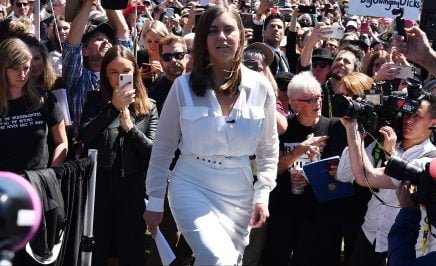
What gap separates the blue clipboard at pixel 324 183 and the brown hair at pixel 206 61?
1402 mm

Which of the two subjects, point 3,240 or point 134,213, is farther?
point 134,213

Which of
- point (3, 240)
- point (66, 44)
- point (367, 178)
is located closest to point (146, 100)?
point (66, 44)

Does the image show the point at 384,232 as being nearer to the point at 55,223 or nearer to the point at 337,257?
the point at 337,257

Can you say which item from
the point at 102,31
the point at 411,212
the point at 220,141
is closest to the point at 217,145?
the point at 220,141

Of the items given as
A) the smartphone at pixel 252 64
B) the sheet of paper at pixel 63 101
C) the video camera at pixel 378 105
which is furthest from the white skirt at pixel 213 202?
the smartphone at pixel 252 64

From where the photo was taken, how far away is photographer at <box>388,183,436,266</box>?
3.21m

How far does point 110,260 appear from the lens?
554 cm

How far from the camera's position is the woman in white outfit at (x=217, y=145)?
12.5ft

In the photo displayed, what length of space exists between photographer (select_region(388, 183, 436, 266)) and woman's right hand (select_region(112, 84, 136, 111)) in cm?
239

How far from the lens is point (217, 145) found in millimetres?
3824

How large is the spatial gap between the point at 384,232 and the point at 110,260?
2.08 meters

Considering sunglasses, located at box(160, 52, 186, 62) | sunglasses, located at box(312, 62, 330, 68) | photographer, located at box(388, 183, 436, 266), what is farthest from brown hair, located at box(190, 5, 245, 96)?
sunglasses, located at box(312, 62, 330, 68)

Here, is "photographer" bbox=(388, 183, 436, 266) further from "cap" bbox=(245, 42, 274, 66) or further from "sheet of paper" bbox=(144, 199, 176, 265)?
"cap" bbox=(245, 42, 274, 66)

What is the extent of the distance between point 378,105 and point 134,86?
1893 millimetres
